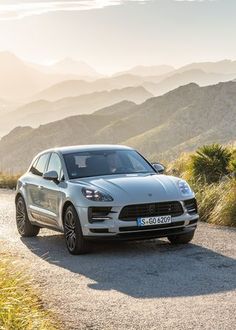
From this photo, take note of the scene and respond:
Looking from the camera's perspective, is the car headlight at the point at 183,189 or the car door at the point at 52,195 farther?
the car door at the point at 52,195

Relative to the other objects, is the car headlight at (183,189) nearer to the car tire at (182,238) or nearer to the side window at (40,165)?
the car tire at (182,238)

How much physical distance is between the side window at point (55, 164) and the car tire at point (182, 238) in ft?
6.56

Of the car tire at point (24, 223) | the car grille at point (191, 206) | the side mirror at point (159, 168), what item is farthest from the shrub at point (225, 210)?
the car tire at point (24, 223)

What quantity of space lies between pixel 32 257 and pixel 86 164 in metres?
1.78

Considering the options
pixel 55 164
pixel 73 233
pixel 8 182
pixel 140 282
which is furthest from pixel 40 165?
pixel 8 182

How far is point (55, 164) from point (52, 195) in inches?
27.7

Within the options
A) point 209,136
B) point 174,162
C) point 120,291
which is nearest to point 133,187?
point 120,291

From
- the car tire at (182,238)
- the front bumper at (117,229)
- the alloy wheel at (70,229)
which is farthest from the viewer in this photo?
the car tire at (182,238)

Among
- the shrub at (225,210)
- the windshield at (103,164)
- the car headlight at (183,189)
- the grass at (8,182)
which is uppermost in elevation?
the windshield at (103,164)

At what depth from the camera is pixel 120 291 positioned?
7.35 meters

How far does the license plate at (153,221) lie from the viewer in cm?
947

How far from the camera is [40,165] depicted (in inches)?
468

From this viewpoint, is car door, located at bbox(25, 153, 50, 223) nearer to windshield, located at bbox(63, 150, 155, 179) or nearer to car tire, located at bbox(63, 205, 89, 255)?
windshield, located at bbox(63, 150, 155, 179)

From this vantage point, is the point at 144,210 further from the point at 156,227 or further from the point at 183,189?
the point at 183,189
